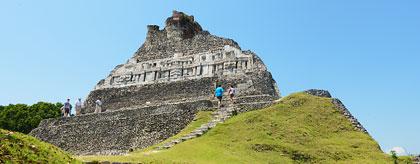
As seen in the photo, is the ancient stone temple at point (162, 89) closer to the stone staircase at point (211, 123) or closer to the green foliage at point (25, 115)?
the stone staircase at point (211, 123)

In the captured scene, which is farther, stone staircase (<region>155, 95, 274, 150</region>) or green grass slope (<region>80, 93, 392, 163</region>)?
stone staircase (<region>155, 95, 274, 150</region>)

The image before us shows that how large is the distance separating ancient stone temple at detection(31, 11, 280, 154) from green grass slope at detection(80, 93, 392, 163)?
8.75 feet

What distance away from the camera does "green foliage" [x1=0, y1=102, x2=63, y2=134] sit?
4825 centimetres

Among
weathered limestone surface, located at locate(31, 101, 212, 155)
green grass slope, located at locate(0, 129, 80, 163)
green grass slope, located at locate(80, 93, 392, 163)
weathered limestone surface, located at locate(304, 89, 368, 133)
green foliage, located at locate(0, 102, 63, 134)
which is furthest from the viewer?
green foliage, located at locate(0, 102, 63, 134)

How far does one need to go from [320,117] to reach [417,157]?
546 cm

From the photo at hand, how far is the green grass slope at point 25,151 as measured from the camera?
1244cm

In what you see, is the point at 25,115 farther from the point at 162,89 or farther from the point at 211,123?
the point at 211,123

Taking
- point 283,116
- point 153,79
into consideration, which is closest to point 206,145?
point 283,116

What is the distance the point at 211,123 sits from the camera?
25047 millimetres

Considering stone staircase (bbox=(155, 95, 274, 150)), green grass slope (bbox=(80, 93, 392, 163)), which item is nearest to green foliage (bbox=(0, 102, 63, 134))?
stone staircase (bbox=(155, 95, 274, 150))

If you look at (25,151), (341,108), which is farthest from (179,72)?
(25,151)

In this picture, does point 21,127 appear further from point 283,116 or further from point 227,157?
point 227,157

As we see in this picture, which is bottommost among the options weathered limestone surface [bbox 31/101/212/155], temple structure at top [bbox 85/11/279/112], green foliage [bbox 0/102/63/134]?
weathered limestone surface [bbox 31/101/212/155]

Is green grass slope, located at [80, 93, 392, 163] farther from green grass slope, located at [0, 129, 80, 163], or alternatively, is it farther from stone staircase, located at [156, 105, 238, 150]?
green grass slope, located at [0, 129, 80, 163]
